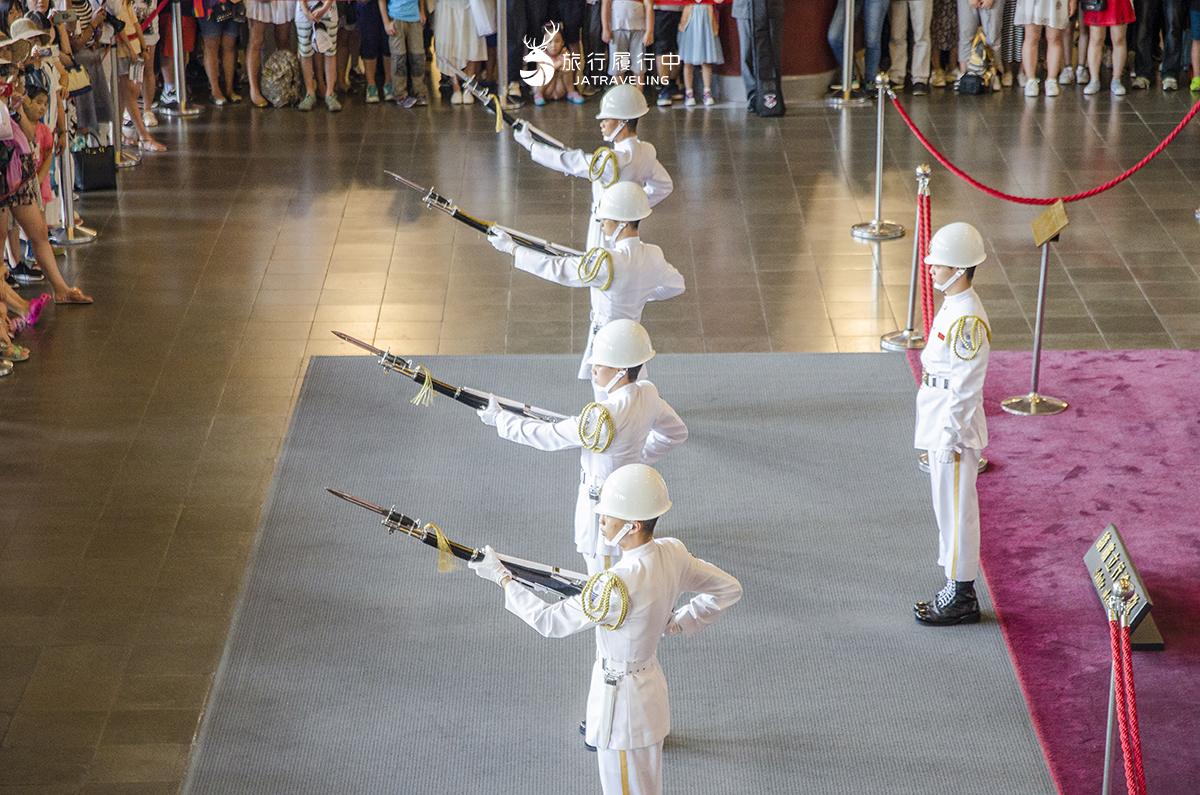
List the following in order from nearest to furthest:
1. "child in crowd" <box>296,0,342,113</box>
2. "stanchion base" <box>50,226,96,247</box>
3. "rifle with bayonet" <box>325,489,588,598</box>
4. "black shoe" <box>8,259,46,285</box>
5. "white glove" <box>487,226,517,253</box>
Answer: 1. "rifle with bayonet" <box>325,489,588,598</box>
2. "white glove" <box>487,226,517,253</box>
3. "black shoe" <box>8,259,46,285</box>
4. "stanchion base" <box>50,226,96,247</box>
5. "child in crowd" <box>296,0,342,113</box>

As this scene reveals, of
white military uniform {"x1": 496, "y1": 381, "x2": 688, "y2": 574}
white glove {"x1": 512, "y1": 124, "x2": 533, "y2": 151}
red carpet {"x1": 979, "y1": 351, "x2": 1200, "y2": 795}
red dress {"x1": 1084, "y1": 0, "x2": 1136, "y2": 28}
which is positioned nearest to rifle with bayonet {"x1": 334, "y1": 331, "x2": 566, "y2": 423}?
white military uniform {"x1": 496, "y1": 381, "x2": 688, "y2": 574}

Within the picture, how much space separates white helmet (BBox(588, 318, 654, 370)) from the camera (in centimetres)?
576

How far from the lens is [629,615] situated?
4.62 meters

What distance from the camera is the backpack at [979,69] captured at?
14508 mm

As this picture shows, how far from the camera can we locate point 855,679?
593cm

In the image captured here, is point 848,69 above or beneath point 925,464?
above

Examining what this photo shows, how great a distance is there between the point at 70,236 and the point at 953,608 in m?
7.92

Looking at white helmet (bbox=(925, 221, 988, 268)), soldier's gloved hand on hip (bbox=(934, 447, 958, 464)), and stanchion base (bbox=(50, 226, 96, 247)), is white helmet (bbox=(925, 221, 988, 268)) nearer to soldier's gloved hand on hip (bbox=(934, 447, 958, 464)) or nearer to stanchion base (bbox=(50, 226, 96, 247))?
soldier's gloved hand on hip (bbox=(934, 447, 958, 464))

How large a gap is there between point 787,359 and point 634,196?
2.37 meters

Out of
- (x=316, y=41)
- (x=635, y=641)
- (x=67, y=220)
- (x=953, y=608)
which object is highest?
(x=316, y=41)

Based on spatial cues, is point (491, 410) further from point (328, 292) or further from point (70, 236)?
point (70, 236)

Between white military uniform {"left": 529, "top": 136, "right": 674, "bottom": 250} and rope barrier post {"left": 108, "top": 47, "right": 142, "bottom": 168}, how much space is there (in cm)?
529

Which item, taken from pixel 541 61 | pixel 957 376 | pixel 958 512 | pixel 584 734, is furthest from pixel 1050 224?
pixel 541 61

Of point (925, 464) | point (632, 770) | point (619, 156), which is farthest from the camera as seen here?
point (619, 156)
